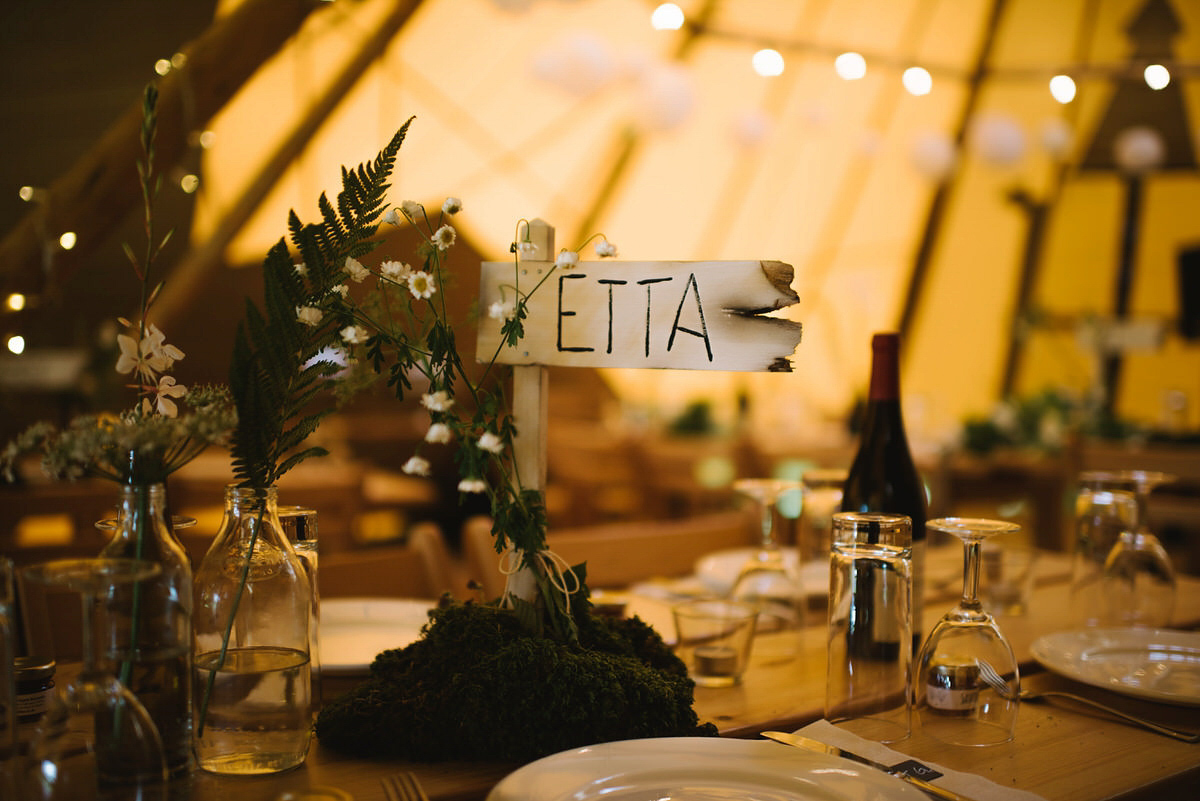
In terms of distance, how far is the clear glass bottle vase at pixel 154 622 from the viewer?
717mm

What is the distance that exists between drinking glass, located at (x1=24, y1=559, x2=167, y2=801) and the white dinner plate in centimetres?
25

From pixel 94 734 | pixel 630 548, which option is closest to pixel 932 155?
pixel 630 548

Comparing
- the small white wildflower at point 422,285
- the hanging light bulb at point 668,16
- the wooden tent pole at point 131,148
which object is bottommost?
the small white wildflower at point 422,285

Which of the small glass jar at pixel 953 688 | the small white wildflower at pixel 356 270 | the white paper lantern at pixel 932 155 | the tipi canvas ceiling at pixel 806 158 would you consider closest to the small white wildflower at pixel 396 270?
the small white wildflower at pixel 356 270

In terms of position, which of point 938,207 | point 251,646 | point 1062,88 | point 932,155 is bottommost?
point 251,646

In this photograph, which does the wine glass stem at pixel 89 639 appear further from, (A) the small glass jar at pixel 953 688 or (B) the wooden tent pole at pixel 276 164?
(B) the wooden tent pole at pixel 276 164

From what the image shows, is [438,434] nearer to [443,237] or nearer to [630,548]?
[443,237]

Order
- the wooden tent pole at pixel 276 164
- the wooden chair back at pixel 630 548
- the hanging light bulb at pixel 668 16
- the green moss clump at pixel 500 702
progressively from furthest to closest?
the wooden tent pole at pixel 276 164 → the hanging light bulb at pixel 668 16 → the wooden chair back at pixel 630 548 → the green moss clump at pixel 500 702

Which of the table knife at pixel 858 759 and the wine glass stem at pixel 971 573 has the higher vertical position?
the wine glass stem at pixel 971 573

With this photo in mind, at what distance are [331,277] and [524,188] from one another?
6480 millimetres

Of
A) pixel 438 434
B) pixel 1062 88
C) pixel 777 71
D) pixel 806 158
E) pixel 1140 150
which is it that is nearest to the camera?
pixel 438 434

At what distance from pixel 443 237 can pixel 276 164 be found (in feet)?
17.3

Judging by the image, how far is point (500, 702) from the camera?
0.84 m

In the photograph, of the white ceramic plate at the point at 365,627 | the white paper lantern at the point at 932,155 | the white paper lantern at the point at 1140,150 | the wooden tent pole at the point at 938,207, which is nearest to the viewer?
the white ceramic plate at the point at 365,627
